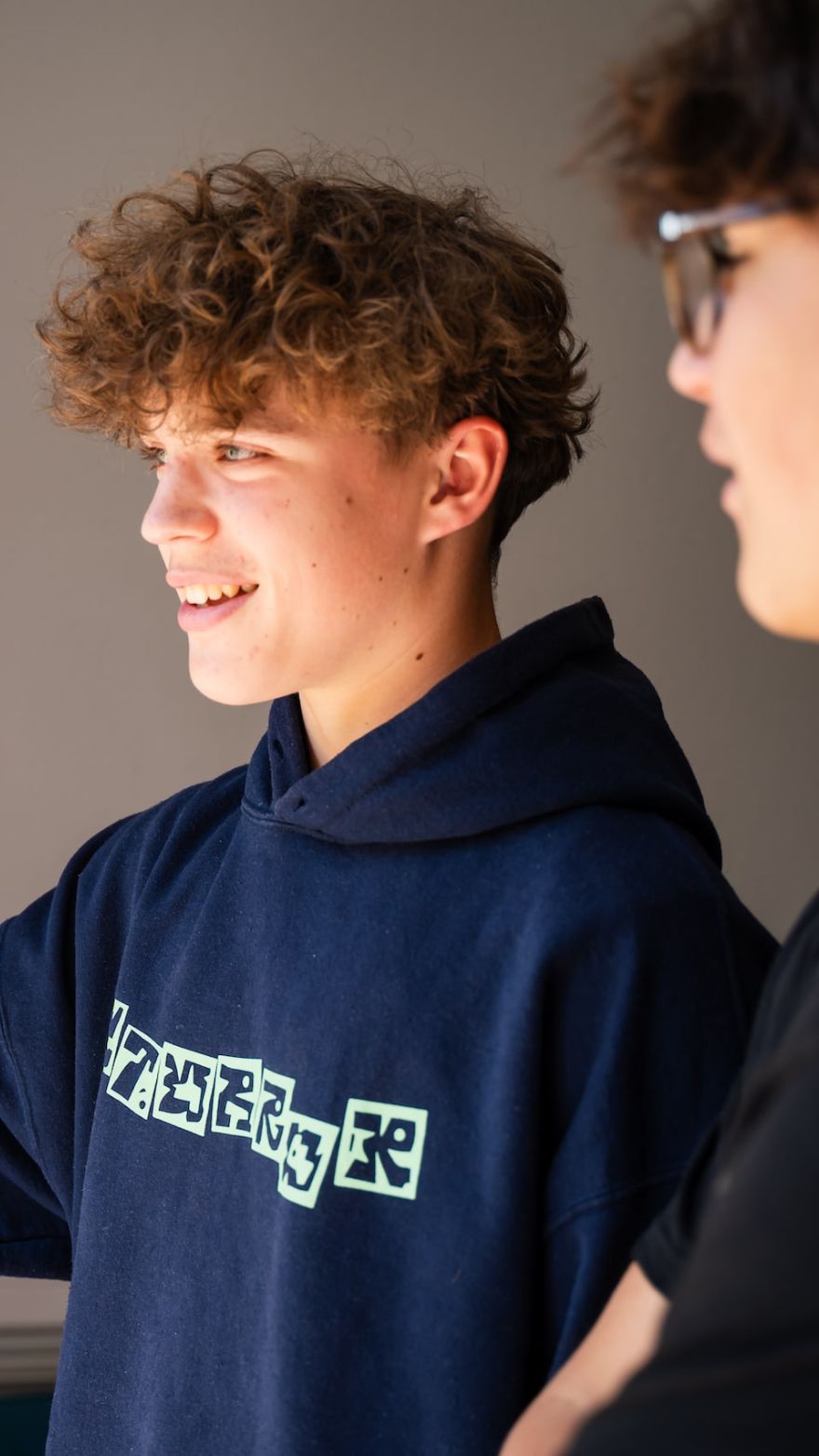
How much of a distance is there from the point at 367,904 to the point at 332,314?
423 millimetres

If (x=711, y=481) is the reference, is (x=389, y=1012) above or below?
below

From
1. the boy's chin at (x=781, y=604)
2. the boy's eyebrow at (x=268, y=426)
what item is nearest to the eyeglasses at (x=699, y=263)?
the boy's chin at (x=781, y=604)

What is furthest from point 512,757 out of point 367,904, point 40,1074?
point 40,1074

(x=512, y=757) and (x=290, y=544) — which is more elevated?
(x=290, y=544)

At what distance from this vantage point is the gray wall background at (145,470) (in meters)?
2.08

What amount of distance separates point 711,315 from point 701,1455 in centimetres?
47

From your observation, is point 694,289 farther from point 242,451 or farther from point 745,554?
point 242,451

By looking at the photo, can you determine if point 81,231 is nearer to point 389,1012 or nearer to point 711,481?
point 389,1012

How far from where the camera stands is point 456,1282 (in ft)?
3.07

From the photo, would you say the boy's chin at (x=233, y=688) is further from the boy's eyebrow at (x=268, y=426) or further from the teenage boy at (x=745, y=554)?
the teenage boy at (x=745, y=554)

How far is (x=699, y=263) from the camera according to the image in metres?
0.67

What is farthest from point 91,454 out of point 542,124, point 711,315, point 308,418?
point 711,315

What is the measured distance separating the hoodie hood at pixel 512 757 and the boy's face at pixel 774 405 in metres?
0.33

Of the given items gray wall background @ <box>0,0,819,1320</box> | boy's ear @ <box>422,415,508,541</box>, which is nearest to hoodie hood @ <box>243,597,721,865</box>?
boy's ear @ <box>422,415,508,541</box>
